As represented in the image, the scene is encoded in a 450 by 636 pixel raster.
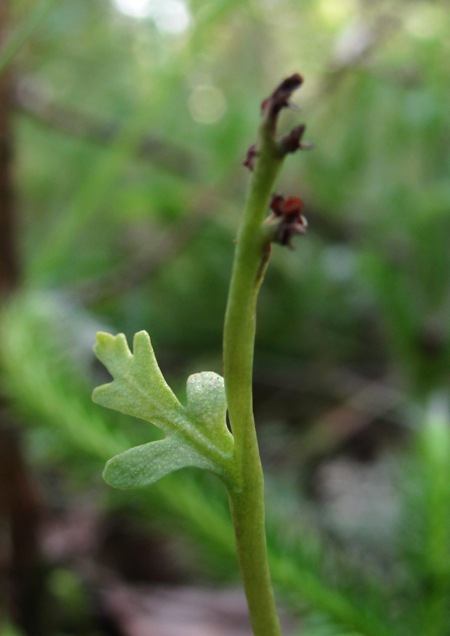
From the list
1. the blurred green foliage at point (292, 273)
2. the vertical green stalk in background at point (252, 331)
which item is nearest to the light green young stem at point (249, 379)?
the vertical green stalk in background at point (252, 331)

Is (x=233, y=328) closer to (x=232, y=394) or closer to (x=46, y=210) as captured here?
(x=232, y=394)

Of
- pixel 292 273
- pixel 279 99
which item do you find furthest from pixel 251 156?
pixel 292 273

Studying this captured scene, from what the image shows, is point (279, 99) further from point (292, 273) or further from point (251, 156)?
point (292, 273)

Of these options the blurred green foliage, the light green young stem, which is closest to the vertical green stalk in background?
the light green young stem

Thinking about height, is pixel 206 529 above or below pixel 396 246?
below

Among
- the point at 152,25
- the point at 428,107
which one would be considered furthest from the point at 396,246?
the point at 152,25

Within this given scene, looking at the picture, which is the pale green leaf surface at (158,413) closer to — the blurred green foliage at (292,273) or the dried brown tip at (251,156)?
the dried brown tip at (251,156)
